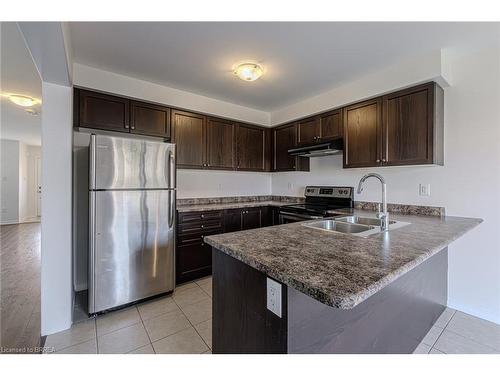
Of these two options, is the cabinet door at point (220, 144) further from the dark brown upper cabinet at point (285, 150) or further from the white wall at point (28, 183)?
the white wall at point (28, 183)

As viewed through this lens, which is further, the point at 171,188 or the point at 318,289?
the point at 171,188

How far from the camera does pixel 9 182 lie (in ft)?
22.2

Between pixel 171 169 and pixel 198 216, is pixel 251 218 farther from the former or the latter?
pixel 171 169

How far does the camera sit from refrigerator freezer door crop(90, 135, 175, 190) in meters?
2.16

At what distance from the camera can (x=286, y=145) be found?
3.73 m

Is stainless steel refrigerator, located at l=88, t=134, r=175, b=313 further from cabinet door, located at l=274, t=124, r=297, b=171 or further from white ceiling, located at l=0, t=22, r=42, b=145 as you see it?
cabinet door, located at l=274, t=124, r=297, b=171

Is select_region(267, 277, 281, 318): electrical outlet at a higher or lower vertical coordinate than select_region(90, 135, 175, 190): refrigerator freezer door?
lower

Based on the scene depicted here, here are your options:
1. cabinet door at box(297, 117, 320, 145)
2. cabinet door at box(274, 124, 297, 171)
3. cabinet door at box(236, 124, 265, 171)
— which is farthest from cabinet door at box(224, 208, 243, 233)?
cabinet door at box(297, 117, 320, 145)

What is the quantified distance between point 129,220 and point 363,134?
270 centimetres

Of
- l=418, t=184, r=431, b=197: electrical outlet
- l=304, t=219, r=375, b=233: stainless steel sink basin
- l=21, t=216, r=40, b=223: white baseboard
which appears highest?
l=418, t=184, r=431, b=197: electrical outlet

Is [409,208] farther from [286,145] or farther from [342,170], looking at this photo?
[286,145]

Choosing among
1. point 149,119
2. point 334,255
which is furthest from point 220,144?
point 334,255

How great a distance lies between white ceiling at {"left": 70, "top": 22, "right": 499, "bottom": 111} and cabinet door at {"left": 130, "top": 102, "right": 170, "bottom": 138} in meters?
0.32

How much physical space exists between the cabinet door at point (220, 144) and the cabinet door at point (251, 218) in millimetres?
715
